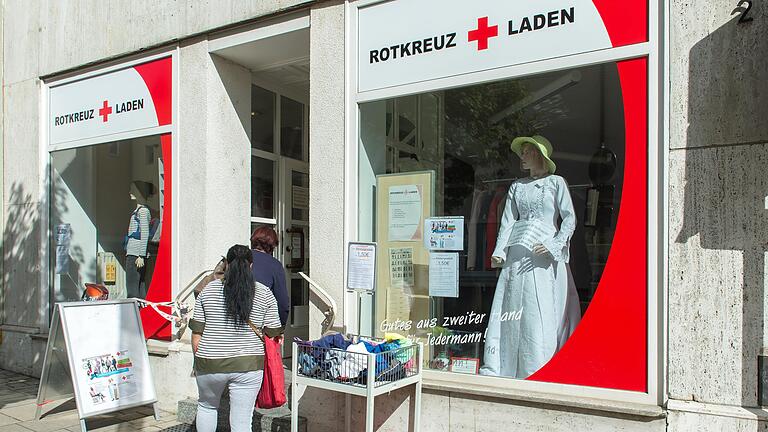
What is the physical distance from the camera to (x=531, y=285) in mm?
4516

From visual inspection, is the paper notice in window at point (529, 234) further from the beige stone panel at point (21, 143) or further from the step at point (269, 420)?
the beige stone panel at point (21, 143)

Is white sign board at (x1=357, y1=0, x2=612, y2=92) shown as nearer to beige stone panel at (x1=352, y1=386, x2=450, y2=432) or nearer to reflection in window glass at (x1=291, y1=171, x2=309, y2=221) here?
beige stone panel at (x1=352, y1=386, x2=450, y2=432)

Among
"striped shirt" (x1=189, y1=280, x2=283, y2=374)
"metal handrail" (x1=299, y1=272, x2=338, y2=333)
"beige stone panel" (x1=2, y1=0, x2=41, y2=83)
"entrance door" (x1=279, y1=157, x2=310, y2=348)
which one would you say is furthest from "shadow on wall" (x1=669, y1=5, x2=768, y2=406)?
"beige stone panel" (x1=2, y1=0, x2=41, y2=83)

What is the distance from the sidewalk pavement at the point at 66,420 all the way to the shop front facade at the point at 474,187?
380 millimetres

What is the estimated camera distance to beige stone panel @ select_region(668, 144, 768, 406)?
3.62 metres

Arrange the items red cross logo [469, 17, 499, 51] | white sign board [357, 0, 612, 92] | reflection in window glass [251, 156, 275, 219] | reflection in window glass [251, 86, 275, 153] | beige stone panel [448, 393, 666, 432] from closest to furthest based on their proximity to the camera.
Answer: beige stone panel [448, 393, 666, 432]
white sign board [357, 0, 612, 92]
red cross logo [469, 17, 499, 51]
reflection in window glass [251, 156, 275, 219]
reflection in window glass [251, 86, 275, 153]

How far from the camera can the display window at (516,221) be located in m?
4.07

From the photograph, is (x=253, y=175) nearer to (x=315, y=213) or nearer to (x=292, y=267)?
(x=292, y=267)

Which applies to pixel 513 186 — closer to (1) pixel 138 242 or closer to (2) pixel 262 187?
(2) pixel 262 187

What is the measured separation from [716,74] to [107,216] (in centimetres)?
666

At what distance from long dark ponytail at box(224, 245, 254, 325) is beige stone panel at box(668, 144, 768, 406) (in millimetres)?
2690

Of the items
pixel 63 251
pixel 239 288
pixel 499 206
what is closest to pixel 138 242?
pixel 63 251

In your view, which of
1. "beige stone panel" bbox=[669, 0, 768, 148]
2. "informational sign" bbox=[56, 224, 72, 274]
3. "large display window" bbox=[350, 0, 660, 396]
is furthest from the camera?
"informational sign" bbox=[56, 224, 72, 274]

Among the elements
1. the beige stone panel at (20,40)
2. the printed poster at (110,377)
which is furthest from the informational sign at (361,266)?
the beige stone panel at (20,40)
